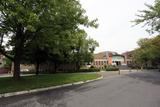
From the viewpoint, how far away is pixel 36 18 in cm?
1906

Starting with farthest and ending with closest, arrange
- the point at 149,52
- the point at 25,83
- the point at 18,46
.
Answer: the point at 149,52 < the point at 18,46 < the point at 25,83

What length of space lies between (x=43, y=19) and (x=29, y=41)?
4.33 m

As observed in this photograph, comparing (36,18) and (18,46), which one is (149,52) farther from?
(36,18)

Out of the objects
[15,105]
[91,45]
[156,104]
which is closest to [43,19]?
[15,105]

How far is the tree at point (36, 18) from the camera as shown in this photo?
19.3m

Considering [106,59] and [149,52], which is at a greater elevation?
[106,59]

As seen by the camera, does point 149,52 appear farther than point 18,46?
Yes

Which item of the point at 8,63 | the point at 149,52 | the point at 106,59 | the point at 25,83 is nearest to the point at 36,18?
the point at 25,83

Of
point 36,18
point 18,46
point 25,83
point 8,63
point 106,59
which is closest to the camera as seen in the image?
point 36,18

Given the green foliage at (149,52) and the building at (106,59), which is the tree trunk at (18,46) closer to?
the green foliage at (149,52)

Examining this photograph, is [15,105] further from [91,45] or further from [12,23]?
[91,45]

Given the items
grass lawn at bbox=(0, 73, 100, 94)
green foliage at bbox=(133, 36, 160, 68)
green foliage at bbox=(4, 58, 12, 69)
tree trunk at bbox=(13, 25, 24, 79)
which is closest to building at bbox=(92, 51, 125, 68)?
green foliage at bbox=(133, 36, 160, 68)

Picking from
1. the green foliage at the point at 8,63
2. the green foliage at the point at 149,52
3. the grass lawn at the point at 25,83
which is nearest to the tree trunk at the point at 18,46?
the grass lawn at the point at 25,83

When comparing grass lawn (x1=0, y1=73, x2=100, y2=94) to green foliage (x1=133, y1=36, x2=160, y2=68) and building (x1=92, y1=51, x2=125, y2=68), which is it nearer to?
green foliage (x1=133, y1=36, x2=160, y2=68)
